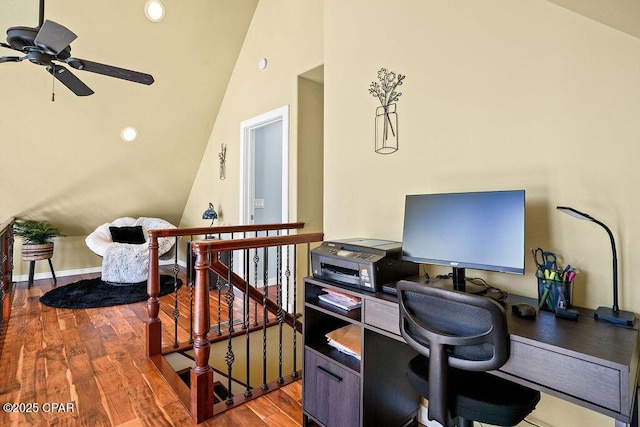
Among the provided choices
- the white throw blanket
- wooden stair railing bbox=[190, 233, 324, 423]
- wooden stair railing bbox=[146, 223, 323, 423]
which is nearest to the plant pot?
the white throw blanket

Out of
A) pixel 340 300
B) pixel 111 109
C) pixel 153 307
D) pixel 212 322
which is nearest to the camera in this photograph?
pixel 340 300

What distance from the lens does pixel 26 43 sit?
2094 millimetres

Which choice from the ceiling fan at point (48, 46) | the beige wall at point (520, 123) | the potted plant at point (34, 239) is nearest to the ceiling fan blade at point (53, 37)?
the ceiling fan at point (48, 46)

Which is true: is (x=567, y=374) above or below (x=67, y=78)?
below

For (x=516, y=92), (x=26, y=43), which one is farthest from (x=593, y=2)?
(x=26, y=43)

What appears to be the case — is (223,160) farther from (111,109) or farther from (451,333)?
(451,333)

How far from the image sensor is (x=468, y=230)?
4.76 ft

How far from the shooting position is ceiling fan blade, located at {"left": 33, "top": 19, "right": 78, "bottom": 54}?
1894 millimetres

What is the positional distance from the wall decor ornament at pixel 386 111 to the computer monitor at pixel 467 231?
1.93 ft

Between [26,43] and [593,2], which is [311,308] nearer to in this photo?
[593,2]

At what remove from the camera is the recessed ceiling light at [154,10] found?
→ 3595 millimetres

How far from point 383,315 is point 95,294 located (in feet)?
14.2

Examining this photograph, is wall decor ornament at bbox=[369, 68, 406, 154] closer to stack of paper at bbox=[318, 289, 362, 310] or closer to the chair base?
stack of paper at bbox=[318, 289, 362, 310]

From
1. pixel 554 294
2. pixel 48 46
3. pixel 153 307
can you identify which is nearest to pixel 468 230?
pixel 554 294
